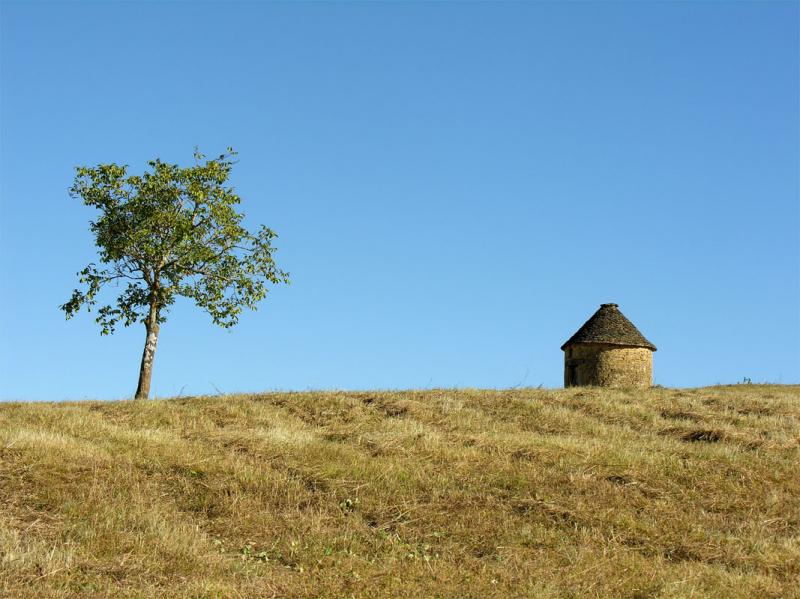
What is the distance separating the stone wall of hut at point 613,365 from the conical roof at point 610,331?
0.97 ft

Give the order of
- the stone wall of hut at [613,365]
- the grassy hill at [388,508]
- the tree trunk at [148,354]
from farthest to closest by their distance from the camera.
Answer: the stone wall of hut at [613,365], the tree trunk at [148,354], the grassy hill at [388,508]

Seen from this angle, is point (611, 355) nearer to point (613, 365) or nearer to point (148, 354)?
point (613, 365)

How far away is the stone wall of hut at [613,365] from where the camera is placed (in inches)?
1640

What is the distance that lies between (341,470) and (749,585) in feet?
26.3

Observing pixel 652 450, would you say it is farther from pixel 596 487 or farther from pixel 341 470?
pixel 341 470

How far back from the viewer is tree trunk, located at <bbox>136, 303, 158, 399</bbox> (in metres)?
33.7

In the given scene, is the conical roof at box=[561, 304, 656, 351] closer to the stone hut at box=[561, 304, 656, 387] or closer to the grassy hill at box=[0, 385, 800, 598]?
the stone hut at box=[561, 304, 656, 387]

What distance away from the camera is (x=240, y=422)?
78.3ft

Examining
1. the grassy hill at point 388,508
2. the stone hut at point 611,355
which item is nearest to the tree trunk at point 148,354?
the grassy hill at point 388,508

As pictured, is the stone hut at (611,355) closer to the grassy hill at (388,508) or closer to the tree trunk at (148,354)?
the grassy hill at (388,508)

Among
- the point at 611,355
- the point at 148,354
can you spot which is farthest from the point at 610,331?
the point at 148,354

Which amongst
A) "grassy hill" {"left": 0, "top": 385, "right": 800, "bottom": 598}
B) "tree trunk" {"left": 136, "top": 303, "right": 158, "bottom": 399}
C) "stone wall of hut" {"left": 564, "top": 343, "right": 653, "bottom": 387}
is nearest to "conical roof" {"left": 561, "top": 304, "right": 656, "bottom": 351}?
"stone wall of hut" {"left": 564, "top": 343, "right": 653, "bottom": 387}

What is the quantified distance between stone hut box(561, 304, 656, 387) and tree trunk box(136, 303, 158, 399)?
20.2 m

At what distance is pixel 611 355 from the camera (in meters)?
41.8
